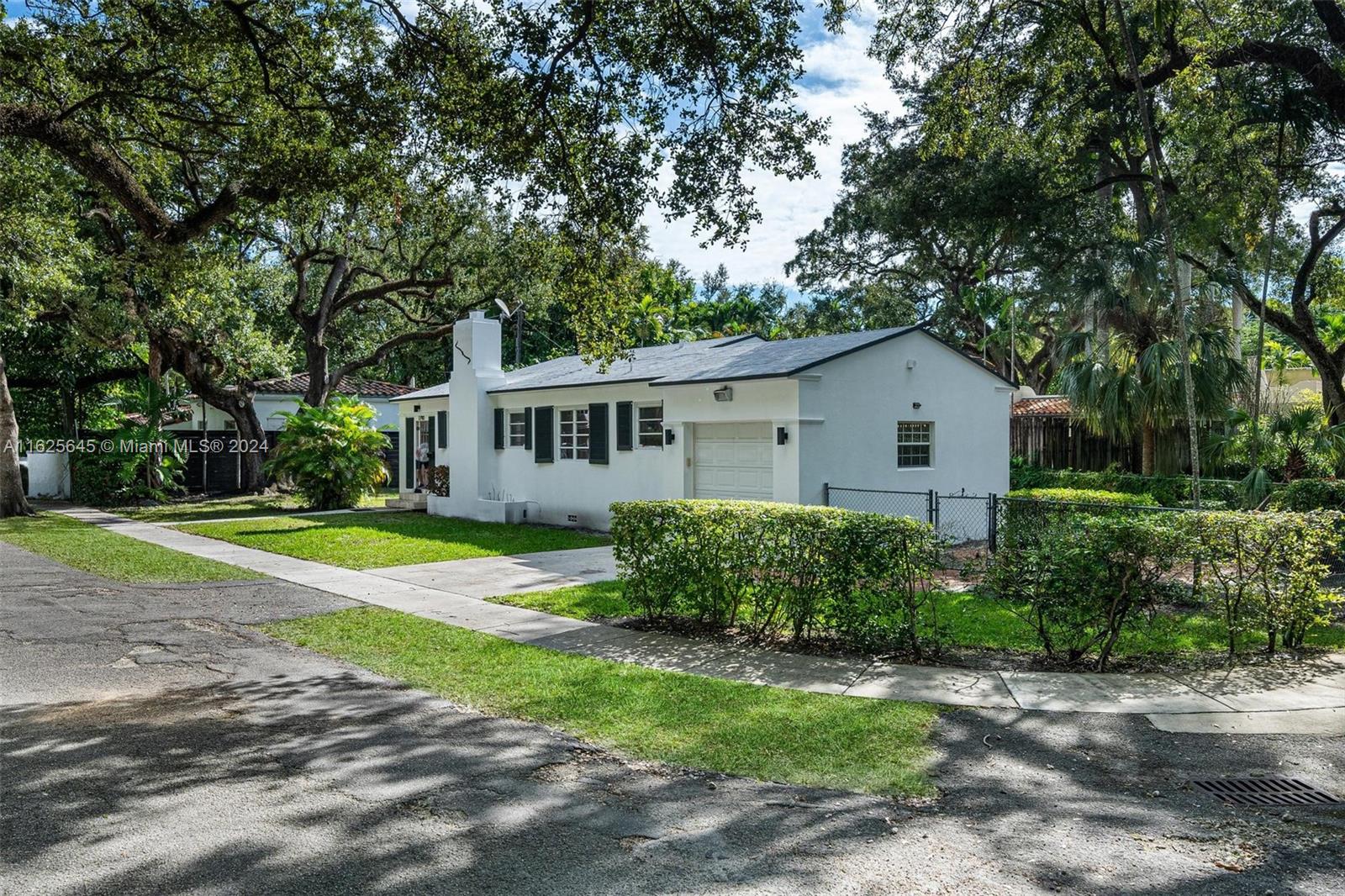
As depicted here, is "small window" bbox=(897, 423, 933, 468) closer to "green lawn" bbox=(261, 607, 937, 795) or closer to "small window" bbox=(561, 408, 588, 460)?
"small window" bbox=(561, 408, 588, 460)

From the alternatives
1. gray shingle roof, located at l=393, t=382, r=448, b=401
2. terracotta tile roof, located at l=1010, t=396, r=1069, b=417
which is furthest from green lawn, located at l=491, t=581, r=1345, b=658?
terracotta tile roof, located at l=1010, t=396, r=1069, b=417

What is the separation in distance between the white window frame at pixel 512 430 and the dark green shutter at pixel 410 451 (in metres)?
5.45

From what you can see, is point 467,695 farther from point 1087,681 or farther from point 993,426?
point 993,426

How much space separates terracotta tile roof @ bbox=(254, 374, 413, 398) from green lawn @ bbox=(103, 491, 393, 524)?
4458mm

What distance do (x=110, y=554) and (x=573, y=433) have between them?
839 centimetres

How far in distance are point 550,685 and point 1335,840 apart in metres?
4.69

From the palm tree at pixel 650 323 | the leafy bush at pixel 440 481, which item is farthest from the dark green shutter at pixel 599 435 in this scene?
the palm tree at pixel 650 323

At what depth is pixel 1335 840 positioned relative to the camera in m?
4.12

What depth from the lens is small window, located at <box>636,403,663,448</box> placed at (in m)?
17.1

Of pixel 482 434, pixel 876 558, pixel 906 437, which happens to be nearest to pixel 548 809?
pixel 876 558

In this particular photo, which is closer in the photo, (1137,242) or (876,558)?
(876,558)

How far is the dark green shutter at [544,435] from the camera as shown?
1933 cm

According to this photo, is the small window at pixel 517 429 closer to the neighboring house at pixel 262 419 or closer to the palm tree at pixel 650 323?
the neighboring house at pixel 262 419

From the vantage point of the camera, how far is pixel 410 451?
2517 cm
